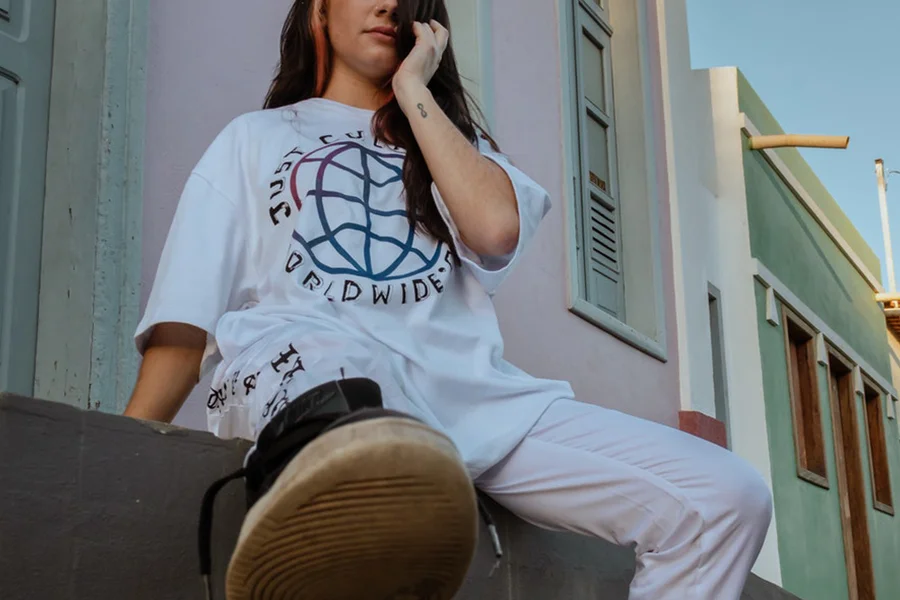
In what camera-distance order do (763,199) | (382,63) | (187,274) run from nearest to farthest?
1. (187,274)
2. (382,63)
3. (763,199)

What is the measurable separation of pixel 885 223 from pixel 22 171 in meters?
21.0

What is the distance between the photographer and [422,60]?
2.34 m

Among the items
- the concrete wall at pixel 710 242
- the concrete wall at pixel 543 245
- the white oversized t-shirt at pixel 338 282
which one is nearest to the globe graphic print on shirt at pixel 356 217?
the white oversized t-shirt at pixel 338 282

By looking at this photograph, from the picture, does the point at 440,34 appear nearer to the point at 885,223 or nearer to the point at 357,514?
the point at 357,514

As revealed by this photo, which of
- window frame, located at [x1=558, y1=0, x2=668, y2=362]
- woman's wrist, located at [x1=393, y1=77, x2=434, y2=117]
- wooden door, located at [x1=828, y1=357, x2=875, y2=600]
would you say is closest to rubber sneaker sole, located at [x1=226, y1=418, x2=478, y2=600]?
woman's wrist, located at [x1=393, y1=77, x2=434, y2=117]

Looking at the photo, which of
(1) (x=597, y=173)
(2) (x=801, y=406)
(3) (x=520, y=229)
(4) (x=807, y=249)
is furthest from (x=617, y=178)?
(4) (x=807, y=249)

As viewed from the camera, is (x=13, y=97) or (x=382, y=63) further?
(x=13, y=97)

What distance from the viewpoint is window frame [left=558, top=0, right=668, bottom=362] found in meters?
5.73

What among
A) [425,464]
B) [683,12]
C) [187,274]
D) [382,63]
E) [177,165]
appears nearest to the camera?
[425,464]

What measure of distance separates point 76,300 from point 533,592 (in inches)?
51.5

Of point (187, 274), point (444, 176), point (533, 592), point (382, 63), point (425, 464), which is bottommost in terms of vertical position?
point (533, 592)

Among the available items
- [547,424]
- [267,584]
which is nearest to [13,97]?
[547,424]

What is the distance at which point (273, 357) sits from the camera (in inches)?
72.2

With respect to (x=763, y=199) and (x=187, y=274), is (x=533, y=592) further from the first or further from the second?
(x=763, y=199)
